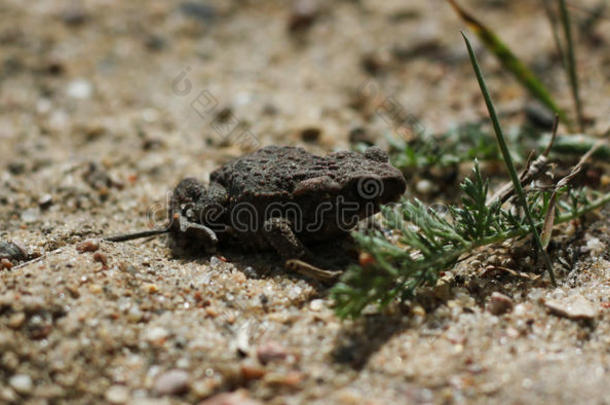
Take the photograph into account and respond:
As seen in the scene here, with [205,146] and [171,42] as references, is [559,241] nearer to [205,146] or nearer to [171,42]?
[205,146]

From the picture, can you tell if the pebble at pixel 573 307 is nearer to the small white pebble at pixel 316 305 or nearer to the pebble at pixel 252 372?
the small white pebble at pixel 316 305

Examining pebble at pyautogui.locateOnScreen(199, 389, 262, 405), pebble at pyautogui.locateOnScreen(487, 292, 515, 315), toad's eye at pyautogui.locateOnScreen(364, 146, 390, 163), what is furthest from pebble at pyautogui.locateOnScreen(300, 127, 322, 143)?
pebble at pyautogui.locateOnScreen(199, 389, 262, 405)

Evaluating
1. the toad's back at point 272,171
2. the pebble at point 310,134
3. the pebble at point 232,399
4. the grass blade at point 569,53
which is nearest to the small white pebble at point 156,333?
the pebble at point 232,399

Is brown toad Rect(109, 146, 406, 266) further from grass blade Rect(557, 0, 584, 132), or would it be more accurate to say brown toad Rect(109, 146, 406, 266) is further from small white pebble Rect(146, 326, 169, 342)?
grass blade Rect(557, 0, 584, 132)

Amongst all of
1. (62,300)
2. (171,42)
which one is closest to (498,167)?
(62,300)

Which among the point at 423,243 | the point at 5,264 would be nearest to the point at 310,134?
the point at 423,243
